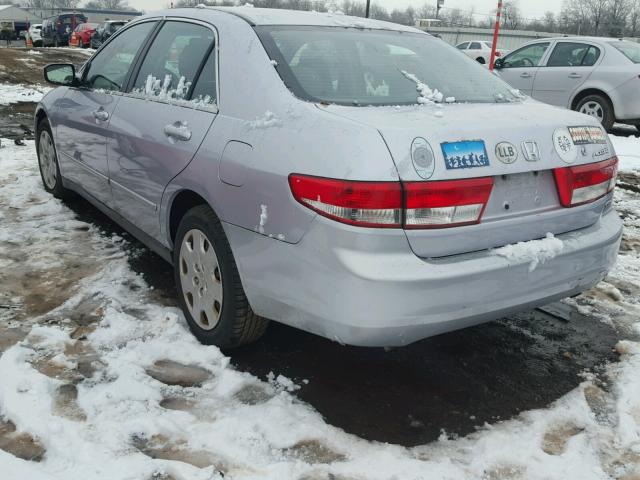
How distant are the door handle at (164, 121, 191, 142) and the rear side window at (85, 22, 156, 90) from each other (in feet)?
3.19

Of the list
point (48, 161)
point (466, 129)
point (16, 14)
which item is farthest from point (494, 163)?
point (16, 14)

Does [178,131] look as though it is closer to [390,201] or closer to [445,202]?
[390,201]

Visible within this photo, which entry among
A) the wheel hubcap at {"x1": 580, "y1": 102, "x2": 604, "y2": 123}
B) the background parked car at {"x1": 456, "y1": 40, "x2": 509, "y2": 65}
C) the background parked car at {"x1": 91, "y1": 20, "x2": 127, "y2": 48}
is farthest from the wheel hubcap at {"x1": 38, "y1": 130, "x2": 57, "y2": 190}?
Result: the background parked car at {"x1": 91, "y1": 20, "x2": 127, "y2": 48}

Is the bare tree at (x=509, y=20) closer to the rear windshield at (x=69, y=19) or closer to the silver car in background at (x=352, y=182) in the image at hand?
the rear windshield at (x=69, y=19)

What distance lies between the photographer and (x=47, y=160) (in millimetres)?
5535

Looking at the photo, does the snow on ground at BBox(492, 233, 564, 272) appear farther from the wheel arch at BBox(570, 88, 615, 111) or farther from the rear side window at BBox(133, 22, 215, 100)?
the wheel arch at BBox(570, 88, 615, 111)

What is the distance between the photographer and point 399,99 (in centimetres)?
276

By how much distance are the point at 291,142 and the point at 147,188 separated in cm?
130

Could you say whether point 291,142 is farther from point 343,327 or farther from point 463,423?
point 463,423

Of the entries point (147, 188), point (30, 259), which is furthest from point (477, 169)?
point (30, 259)

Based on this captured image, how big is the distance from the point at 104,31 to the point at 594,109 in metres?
24.0

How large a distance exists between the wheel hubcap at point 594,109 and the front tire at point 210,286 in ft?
28.1

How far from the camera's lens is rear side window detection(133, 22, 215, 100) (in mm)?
3230

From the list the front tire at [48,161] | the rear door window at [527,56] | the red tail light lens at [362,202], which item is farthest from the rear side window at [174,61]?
the rear door window at [527,56]
